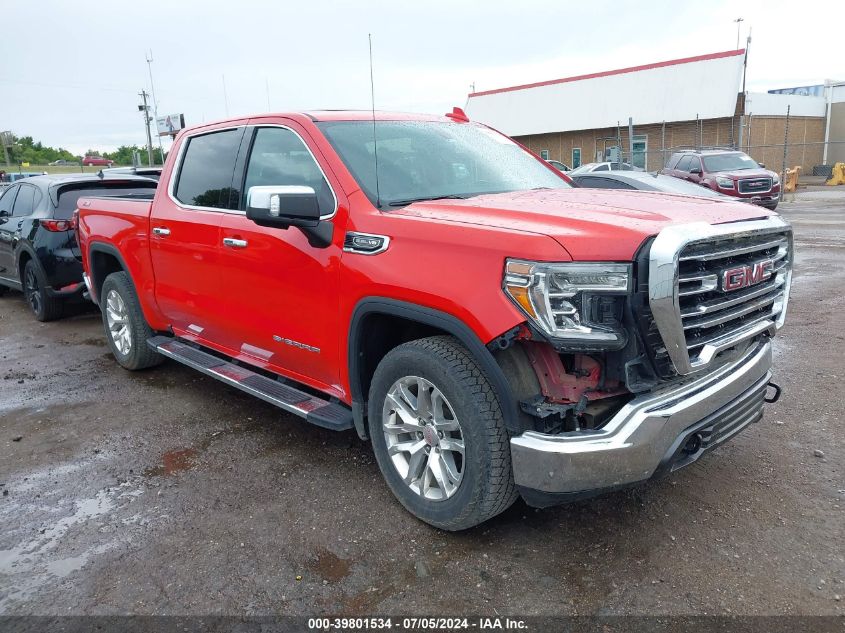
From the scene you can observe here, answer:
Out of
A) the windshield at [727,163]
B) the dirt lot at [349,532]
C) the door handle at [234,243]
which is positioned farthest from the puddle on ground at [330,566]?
the windshield at [727,163]

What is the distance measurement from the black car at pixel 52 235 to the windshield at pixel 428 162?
4.52 metres

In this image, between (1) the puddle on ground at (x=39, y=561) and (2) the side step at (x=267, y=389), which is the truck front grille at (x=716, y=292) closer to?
(2) the side step at (x=267, y=389)

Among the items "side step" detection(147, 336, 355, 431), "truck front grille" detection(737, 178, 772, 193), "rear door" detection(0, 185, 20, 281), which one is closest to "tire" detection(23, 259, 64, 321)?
"rear door" detection(0, 185, 20, 281)

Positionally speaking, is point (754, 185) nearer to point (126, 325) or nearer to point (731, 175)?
point (731, 175)

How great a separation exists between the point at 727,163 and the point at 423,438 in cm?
1846

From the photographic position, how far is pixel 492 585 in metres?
2.88

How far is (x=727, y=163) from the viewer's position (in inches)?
742

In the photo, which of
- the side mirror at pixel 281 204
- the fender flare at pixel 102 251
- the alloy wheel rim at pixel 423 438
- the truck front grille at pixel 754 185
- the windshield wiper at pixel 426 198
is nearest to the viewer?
the alloy wheel rim at pixel 423 438

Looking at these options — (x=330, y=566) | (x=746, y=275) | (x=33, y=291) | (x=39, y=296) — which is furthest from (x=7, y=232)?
(x=746, y=275)

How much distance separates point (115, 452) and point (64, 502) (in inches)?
26.1

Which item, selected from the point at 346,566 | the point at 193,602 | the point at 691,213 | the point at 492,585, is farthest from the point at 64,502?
the point at 691,213

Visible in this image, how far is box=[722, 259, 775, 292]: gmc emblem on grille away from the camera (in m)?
2.93

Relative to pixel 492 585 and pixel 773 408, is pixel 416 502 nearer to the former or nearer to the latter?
pixel 492 585

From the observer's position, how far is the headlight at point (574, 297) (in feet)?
8.54
